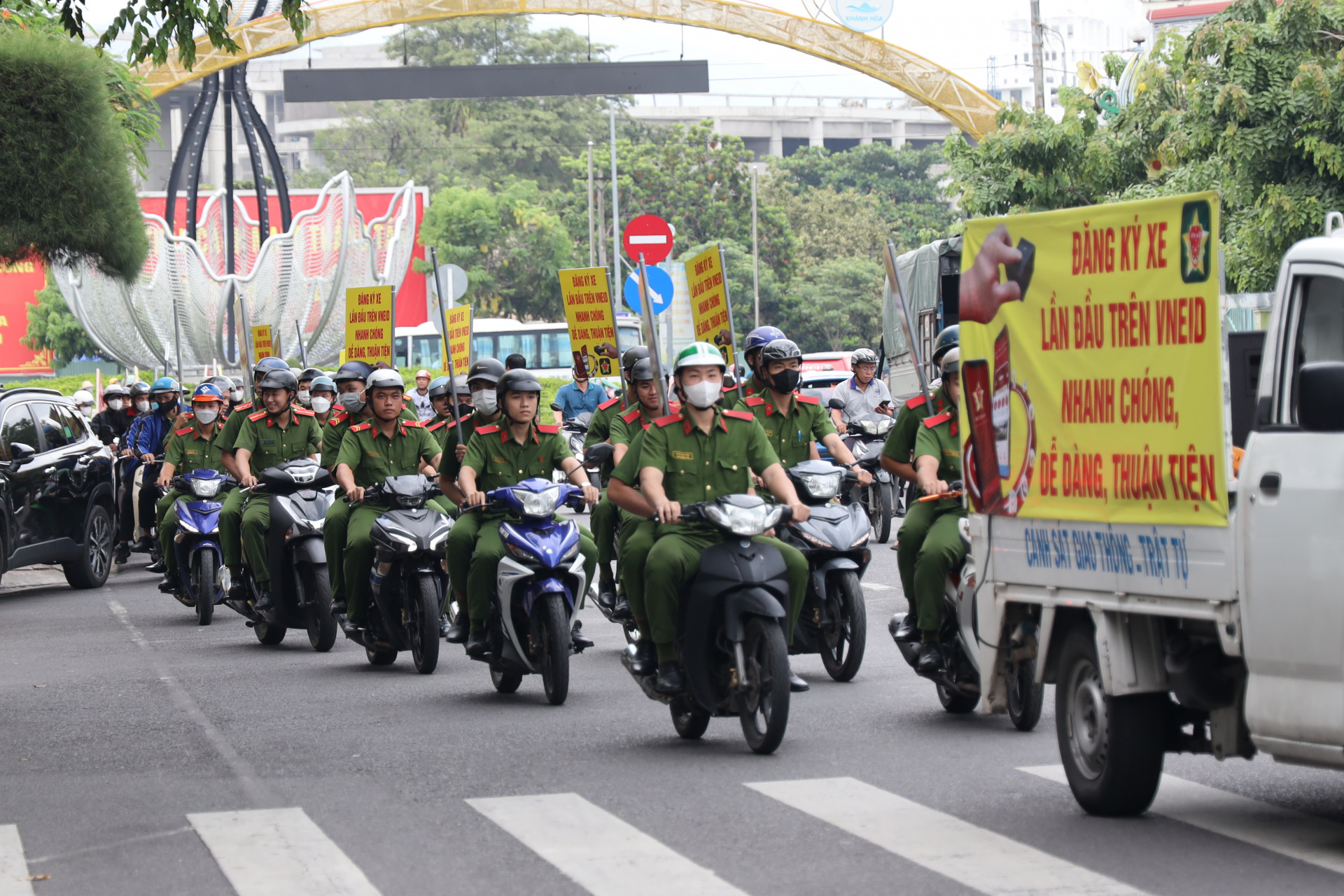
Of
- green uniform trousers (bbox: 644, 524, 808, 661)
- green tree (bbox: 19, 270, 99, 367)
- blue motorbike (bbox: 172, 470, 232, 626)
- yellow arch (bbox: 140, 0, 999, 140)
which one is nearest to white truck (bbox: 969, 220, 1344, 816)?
green uniform trousers (bbox: 644, 524, 808, 661)

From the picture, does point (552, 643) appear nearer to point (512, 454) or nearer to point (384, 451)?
point (512, 454)

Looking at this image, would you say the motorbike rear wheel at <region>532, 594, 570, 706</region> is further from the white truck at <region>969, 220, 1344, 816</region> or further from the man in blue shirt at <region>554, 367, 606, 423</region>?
the man in blue shirt at <region>554, 367, 606, 423</region>

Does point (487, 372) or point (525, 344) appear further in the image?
point (525, 344)

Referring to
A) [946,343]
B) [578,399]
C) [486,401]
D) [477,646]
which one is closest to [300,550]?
[486,401]

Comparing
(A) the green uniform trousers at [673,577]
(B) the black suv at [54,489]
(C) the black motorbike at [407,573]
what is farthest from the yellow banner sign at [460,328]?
(A) the green uniform trousers at [673,577]

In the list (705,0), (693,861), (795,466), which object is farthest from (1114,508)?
(705,0)

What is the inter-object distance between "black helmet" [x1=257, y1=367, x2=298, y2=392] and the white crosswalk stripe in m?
6.67

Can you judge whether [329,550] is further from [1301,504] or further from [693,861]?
[1301,504]

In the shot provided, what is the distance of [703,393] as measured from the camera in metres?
8.51

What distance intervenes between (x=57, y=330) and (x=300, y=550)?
62.2 m

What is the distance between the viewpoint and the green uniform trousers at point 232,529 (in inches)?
527

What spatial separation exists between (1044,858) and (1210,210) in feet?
6.82

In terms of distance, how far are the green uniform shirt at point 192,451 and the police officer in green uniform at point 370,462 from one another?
3591 millimetres

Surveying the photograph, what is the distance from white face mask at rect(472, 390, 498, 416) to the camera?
1071 centimetres
